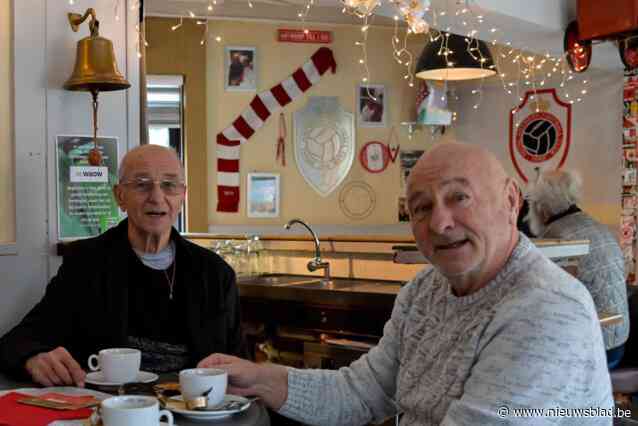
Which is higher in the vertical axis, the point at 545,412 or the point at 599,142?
the point at 599,142

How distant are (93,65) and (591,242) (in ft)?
9.22

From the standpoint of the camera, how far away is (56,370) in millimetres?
1851

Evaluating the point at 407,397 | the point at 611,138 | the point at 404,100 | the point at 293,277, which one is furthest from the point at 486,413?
the point at 404,100

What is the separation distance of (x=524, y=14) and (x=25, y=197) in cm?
361

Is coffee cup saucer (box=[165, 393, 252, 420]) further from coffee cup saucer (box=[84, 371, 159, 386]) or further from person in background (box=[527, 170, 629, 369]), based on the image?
person in background (box=[527, 170, 629, 369])

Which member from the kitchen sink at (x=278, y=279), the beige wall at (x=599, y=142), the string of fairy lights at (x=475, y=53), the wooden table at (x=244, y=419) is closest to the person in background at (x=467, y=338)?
the wooden table at (x=244, y=419)

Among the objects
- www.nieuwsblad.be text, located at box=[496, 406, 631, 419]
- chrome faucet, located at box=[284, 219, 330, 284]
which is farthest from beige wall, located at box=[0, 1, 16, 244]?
www.nieuwsblad.be text, located at box=[496, 406, 631, 419]

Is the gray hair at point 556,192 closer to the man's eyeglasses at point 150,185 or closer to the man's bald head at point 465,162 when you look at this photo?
the man's eyeglasses at point 150,185

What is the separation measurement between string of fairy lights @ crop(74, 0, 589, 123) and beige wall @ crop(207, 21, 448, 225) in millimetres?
81

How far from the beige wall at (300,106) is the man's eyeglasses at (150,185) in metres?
4.73

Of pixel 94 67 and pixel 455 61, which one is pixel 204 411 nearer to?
pixel 94 67

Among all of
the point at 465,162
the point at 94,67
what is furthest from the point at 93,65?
the point at 465,162

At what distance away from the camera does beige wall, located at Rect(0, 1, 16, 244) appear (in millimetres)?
2834

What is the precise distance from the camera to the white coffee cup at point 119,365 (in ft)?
5.78
